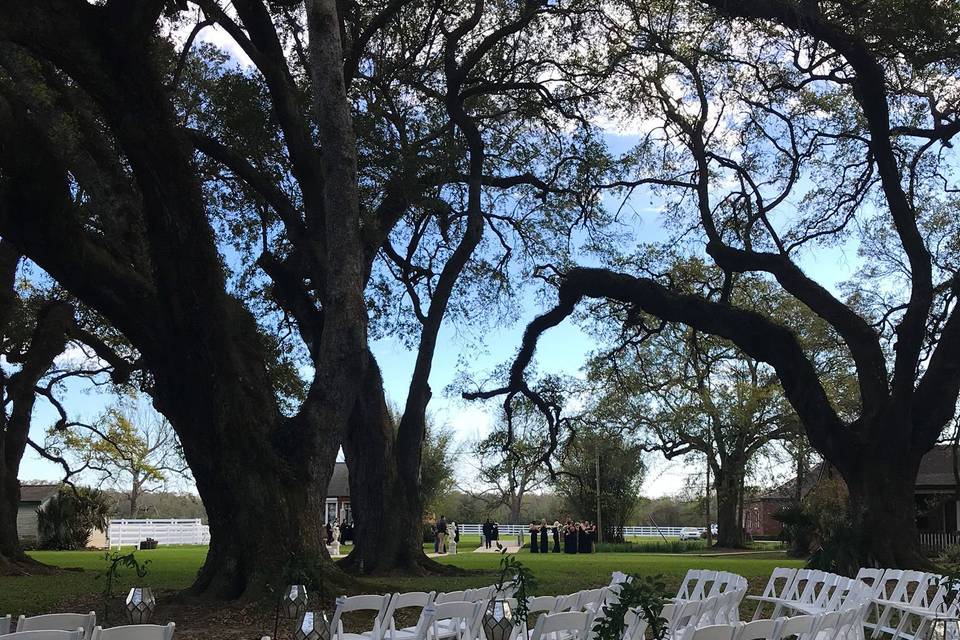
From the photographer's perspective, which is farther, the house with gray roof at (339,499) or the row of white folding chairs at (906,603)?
the house with gray roof at (339,499)

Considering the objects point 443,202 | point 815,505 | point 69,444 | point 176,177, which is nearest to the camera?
point 176,177

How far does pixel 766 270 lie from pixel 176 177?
11.4 meters

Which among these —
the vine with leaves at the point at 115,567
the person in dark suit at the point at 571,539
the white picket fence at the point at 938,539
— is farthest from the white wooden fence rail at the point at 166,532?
the vine with leaves at the point at 115,567

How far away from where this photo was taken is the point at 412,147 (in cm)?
1708

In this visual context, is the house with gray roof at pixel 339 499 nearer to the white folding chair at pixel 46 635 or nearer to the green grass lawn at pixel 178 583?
the green grass lawn at pixel 178 583

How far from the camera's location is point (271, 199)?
16969 millimetres

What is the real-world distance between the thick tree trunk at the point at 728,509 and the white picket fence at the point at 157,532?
2158cm

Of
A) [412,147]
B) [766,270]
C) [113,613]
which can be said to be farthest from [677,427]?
[113,613]

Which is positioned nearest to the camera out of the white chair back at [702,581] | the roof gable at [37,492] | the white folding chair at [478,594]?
the white folding chair at [478,594]

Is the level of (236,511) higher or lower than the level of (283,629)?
higher

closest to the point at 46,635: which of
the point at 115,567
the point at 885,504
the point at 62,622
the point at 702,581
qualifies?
the point at 62,622

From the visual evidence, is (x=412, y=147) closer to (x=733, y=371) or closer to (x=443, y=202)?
(x=443, y=202)

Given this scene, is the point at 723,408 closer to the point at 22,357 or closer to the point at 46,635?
the point at 22,357

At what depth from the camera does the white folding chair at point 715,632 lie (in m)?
5.02
